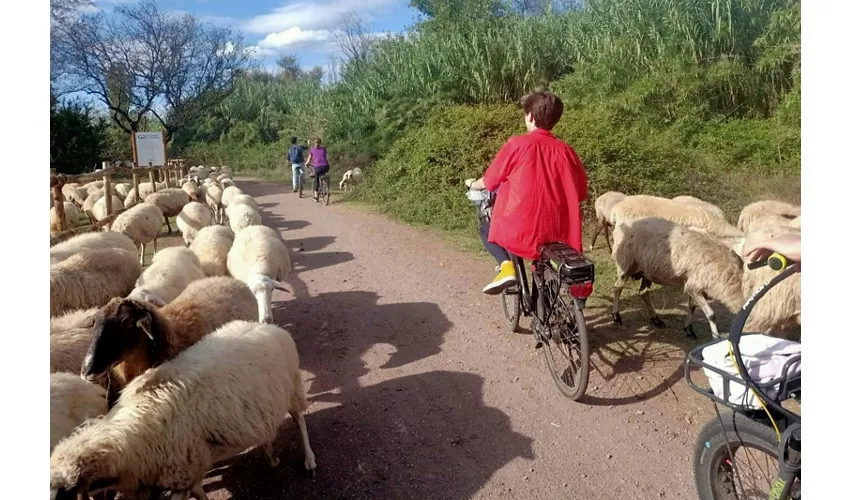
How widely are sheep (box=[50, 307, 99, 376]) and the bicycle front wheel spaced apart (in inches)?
154

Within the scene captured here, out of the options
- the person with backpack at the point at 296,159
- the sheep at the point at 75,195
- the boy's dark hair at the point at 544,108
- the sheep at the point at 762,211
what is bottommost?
the sheep at the point at 762,211

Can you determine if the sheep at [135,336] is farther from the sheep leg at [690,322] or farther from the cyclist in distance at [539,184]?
the sheep leg at [690,322]

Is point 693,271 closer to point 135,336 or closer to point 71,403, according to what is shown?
point 135,336

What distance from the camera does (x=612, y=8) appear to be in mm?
16359

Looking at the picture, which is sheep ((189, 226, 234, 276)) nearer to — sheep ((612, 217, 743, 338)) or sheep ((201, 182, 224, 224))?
sheep ((612, 217, 743, 338))

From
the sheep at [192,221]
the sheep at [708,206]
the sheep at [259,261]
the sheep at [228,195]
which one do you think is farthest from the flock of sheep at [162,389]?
the sheep at [228,195]

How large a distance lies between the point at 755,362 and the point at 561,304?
210cm

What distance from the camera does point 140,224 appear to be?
9.35 metres

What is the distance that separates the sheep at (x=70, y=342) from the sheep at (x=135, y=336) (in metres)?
0.30

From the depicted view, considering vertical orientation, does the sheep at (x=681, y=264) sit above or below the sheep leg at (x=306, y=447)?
above

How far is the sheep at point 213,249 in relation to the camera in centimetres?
695

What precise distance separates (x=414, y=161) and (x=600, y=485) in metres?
12.0
